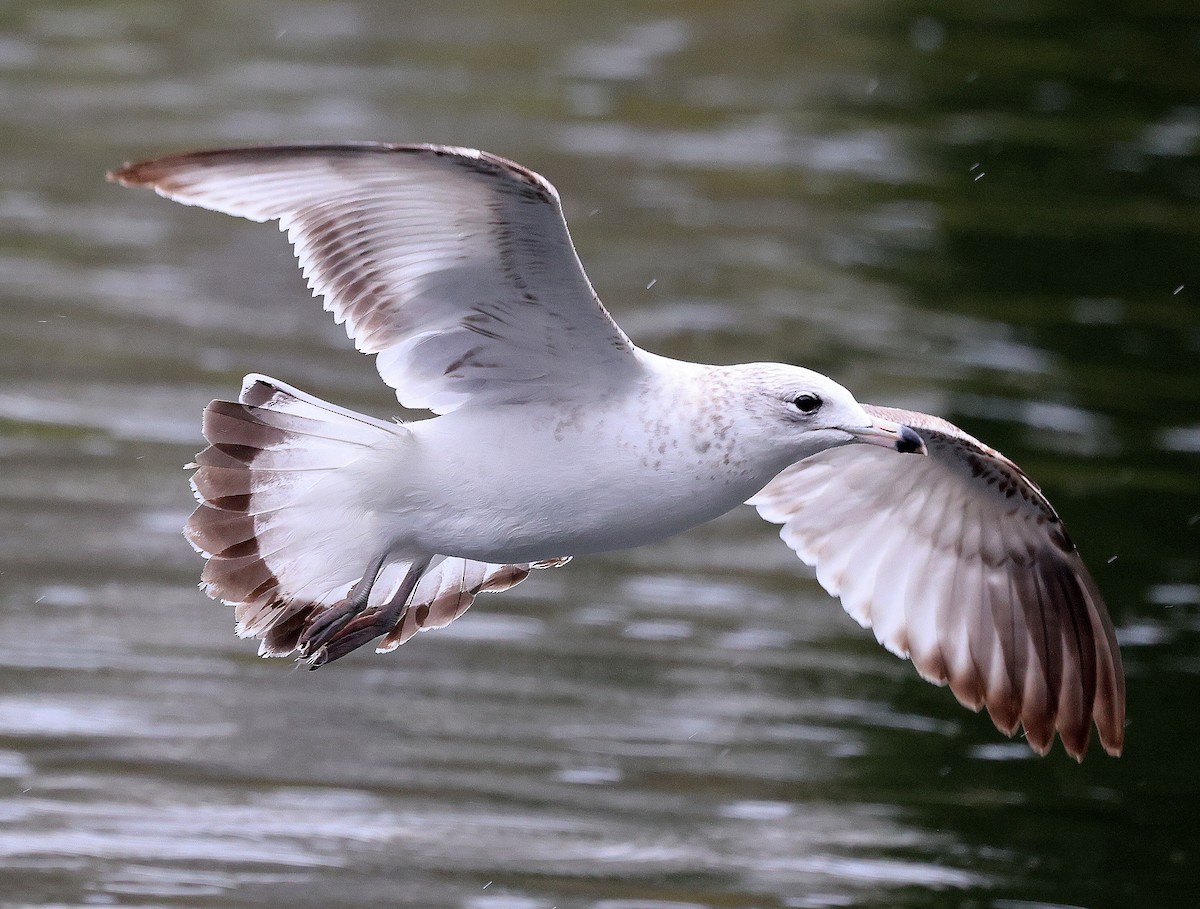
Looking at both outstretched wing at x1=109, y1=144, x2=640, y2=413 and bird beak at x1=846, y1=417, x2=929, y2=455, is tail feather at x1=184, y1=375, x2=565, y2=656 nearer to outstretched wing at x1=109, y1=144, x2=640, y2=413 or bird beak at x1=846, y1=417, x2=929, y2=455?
outstretched wing at x1=109, y1=144, x2=640, y2=413

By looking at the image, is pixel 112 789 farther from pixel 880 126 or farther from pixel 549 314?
pixel 880 126

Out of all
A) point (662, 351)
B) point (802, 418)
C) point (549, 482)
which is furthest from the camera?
point (662, 351)

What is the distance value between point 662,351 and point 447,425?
5.56 meters

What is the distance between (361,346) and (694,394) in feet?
3.09

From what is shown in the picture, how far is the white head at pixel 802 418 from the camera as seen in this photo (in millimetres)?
5820

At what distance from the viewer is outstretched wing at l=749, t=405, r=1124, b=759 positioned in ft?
23.0

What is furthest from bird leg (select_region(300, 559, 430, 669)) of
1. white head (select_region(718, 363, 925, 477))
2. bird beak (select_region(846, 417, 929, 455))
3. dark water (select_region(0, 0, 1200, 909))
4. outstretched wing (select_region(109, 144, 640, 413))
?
bird beak (select_region(846, 417, 929, 455))

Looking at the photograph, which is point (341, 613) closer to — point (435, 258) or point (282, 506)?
point (282, 506)

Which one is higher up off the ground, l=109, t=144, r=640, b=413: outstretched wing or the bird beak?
l=109, t=144, r=640, b=413: outstretched wing

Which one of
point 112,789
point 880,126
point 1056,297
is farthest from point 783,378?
point 880,126

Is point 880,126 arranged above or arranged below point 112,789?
below

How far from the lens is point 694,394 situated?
5887 mm

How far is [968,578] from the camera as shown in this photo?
284 inches

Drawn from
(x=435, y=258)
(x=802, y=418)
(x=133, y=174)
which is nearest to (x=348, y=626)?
(x=435, y=258)
